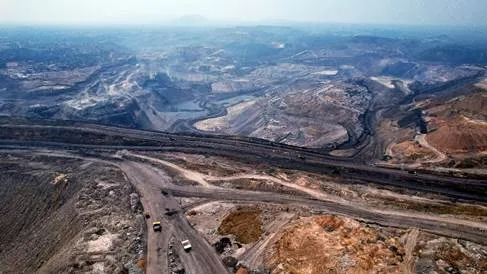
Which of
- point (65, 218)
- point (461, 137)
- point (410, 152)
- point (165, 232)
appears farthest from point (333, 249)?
point (461, 137)

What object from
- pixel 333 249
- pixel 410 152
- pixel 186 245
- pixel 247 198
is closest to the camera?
pixel 333 249

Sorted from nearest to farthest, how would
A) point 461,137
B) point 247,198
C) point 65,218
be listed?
point 65,218, point 247,198, point 461,137

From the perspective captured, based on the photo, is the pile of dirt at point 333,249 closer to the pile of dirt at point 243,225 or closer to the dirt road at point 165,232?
the pile of dirt at point 243,225

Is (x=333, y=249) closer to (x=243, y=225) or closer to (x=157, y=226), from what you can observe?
(x=243, y=225)

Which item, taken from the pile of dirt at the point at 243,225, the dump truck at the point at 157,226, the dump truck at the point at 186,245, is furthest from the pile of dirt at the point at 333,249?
the dump truck at the point at 157,226

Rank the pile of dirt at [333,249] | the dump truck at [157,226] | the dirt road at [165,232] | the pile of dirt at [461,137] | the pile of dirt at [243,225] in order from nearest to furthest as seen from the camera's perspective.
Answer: the pile of dirt at [333,249]
the dirt road at [165,232]
the pile of dirt at [243,225]
the dump truck at [157,226]
the pile of dirt at [461,137]

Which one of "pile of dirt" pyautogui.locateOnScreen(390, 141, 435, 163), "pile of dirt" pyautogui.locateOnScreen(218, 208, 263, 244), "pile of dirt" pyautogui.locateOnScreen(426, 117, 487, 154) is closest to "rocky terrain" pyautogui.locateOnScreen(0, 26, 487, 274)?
"pile of dirt" pyautogui.locateOnScreen(218, 208, 263, 244)

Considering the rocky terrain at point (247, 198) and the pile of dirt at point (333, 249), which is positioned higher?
the pile of dirt at point (333, 249)
